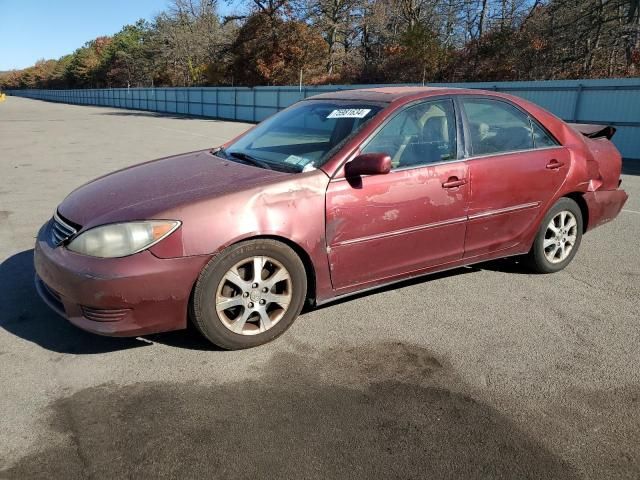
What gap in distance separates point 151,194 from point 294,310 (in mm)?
1145

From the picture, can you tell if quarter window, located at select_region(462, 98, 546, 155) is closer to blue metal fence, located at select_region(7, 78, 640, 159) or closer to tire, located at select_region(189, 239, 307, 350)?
tire, located at select_region(189, 239, 307, 350)

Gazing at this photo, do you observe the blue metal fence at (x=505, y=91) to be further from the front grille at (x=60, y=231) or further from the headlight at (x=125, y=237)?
the front grille at (x=60, y=231)

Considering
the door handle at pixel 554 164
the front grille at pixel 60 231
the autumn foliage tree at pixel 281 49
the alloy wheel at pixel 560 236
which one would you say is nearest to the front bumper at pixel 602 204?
the alloy wheel at pixel 560 236

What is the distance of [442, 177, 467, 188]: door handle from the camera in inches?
150

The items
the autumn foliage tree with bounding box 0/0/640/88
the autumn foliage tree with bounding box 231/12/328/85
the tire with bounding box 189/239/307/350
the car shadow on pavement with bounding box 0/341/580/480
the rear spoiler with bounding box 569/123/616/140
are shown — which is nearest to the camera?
the car shadow on pavement with bounding box 0/341/580/480

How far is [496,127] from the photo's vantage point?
167 inches

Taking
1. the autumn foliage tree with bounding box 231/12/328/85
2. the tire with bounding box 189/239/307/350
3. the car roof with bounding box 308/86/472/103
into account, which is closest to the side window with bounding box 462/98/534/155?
the car roof with bounding box 308/86/472/103

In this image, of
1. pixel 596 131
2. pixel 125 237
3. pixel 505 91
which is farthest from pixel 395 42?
pixel 125 237

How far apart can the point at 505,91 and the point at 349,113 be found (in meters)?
15.7

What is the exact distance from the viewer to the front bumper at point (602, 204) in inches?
187

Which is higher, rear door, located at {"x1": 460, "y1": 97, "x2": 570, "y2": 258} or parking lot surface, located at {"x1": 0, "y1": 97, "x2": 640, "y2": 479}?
rear door, located at {"x1": 460, "y1": 97, "x2": 570, "y2": 258}

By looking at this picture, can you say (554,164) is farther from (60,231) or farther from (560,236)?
(60,231)

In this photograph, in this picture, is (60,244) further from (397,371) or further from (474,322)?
(474,322)

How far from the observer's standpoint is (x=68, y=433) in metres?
2.52
